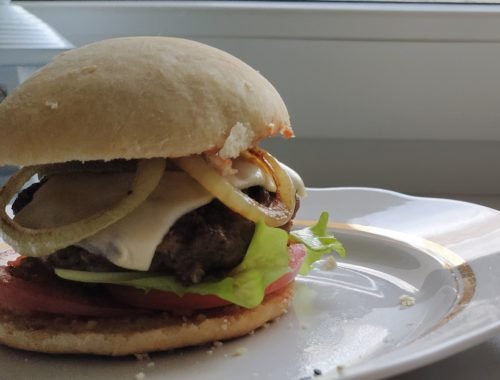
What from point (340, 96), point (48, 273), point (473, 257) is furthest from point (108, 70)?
point (340, 96)

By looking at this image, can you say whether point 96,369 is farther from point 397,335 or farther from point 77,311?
point 397,335

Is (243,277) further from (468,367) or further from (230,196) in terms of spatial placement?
(468,367)

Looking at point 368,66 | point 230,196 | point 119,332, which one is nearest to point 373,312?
point 230,196

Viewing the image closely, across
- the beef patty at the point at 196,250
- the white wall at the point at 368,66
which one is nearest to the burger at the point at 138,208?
the beef patty at the point at 196,250

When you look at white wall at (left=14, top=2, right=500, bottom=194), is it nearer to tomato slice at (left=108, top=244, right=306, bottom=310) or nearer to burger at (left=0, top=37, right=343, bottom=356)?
burger at (left=0, top=37, right=343, bottom=356)

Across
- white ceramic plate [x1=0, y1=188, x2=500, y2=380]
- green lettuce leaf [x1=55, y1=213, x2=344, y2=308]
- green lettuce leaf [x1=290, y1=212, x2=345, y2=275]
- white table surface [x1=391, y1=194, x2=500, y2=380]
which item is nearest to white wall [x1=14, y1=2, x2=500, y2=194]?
white ceramic plate [x1=0, y1=188, x2=500, y2=380]

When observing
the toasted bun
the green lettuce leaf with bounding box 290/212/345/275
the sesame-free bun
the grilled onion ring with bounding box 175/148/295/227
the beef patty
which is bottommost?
the green lettuce leaf with bounding box 290/212/345/275

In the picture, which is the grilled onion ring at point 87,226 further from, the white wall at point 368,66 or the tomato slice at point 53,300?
the white wall at point 368,66
